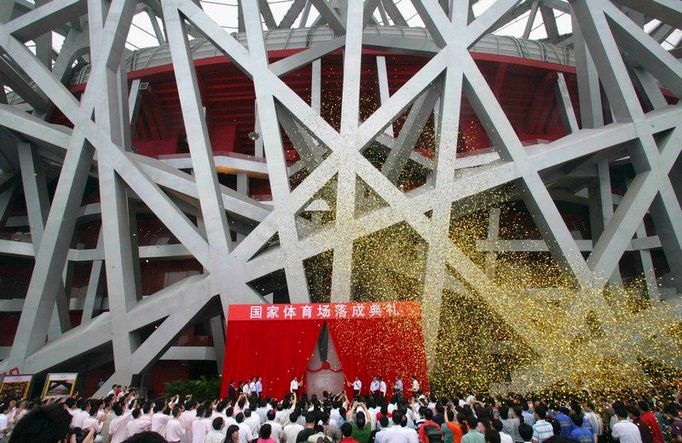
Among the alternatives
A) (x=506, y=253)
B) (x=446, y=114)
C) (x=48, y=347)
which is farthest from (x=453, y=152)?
(x=48, y=347)

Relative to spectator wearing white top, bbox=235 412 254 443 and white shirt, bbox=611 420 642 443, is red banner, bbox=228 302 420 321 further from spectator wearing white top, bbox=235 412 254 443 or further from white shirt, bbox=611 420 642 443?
white shirt, bbox=611 420 642 443

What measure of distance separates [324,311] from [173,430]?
17.8 feet

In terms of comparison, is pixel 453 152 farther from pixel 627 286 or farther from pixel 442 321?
pixel 627 286

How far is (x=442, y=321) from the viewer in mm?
15922

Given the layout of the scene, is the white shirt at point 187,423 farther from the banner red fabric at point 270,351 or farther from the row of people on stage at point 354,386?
the banner red fabric at point 270,351

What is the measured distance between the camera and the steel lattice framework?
12391mm

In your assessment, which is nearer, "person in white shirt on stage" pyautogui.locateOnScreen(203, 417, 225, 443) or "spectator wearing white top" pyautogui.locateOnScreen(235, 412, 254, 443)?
"person in white shirt on stage" pyautogui.locateOnScreen(203, 417, 225, 443)

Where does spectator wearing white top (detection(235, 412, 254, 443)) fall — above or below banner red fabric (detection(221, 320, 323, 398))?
below

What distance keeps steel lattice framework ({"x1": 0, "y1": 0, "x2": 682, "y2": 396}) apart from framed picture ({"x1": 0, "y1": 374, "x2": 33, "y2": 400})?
3.17ft

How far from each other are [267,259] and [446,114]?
690 cm

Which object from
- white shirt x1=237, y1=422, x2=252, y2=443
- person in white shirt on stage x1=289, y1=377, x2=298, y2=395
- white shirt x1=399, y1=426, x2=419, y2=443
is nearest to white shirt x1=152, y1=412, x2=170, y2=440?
white shirt x1=237, y1=422, x2=252, y2=443

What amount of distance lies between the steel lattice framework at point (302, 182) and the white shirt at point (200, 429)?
6.04m

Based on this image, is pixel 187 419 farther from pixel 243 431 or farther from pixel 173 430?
pixel 243 431

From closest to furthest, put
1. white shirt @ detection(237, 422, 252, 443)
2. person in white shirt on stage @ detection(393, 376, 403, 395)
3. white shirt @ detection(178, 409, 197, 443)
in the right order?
white shirt @ detection(237, 422, 252, 443)
white shirt @ detection(178, 409, 197, 443)
person in white shirt on stage @ detection(393, 376, 403, 395)
